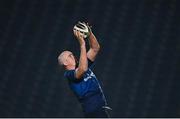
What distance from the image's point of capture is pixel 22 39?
23.4 ft

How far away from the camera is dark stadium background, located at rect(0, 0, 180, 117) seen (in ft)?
22.7

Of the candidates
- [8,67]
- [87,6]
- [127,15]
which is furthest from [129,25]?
[8,67]

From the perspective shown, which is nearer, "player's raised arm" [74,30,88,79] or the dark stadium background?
"player's raised arm" [74,30,88,79]

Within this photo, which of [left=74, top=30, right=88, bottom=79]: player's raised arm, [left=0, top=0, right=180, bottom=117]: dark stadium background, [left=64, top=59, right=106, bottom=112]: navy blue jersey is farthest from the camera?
[left=0, top=0, right=180, bottom=117]: dark stadium background

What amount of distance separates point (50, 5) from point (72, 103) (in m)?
1.23

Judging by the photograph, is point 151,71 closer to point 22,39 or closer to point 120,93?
point 120,93

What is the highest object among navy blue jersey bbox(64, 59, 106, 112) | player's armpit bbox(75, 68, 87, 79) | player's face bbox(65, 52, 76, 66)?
player's face bbox(65, 52, 76, 66)

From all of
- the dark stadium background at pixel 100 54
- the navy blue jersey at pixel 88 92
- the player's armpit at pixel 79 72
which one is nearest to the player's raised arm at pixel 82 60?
the player's armpit at pixel 79 72

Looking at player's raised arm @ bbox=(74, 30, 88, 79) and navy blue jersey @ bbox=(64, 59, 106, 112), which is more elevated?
player's raised arm @ bbox=(74, 30, 88, 79)

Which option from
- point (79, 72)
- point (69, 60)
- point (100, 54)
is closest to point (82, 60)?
point (79, 72)

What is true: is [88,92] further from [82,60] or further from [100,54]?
[100,54]

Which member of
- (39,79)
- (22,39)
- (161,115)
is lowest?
(161,115)

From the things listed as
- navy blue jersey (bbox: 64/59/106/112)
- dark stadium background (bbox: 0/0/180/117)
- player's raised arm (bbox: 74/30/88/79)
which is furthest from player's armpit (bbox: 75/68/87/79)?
dark stadium background (bbox: 0/0/180/117)

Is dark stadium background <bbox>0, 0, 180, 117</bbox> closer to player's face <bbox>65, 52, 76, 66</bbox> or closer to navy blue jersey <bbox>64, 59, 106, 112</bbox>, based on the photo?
navy blue jersey <bbox>64, 59, 106, 112</bbox>
